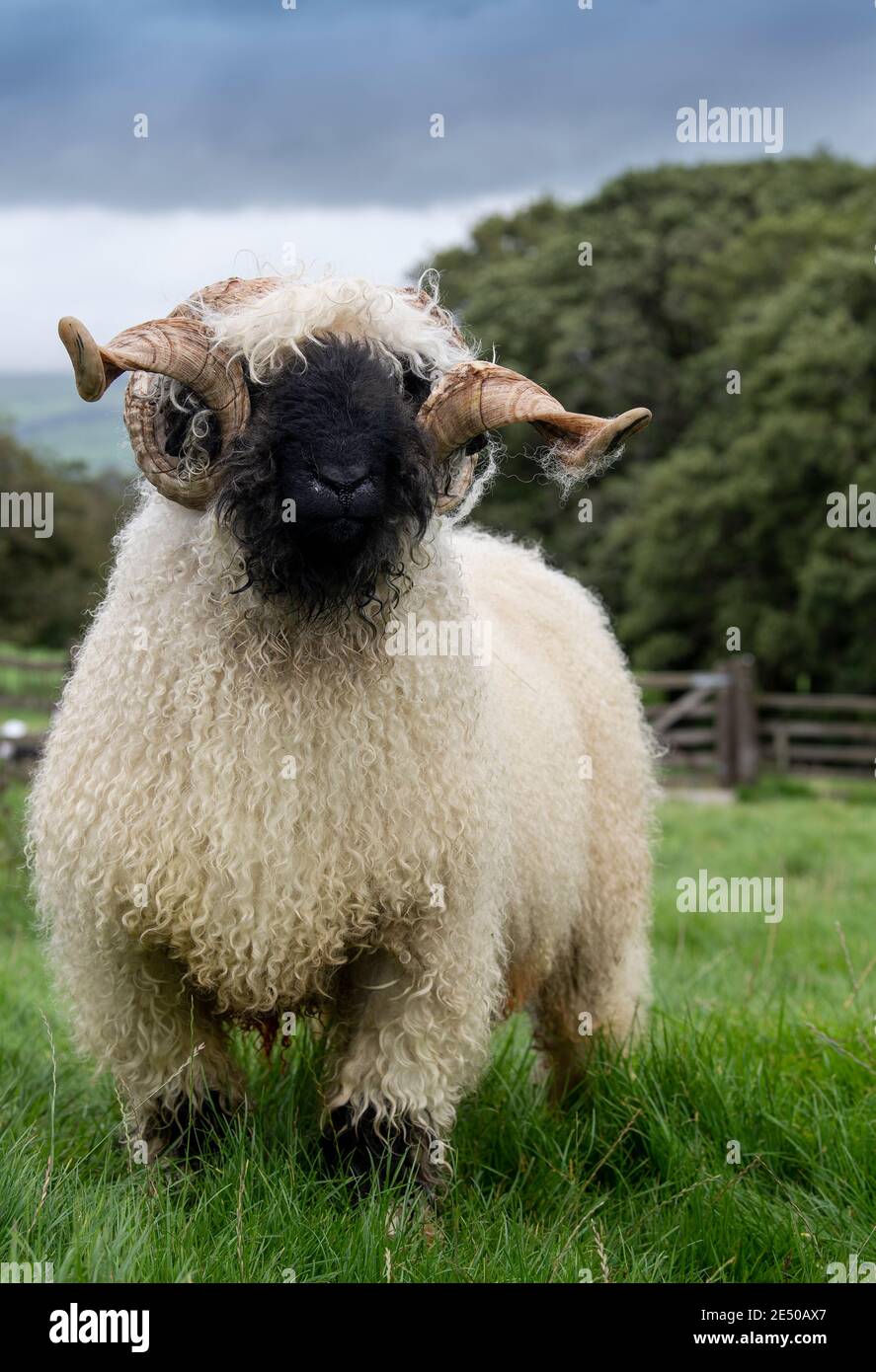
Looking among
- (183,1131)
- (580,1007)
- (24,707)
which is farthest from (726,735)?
(183,1131)

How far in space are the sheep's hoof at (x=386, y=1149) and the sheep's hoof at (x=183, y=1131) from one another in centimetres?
34

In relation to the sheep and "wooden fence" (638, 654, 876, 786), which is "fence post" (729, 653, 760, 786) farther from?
the sheep

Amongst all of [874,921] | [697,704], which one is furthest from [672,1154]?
[697,704]

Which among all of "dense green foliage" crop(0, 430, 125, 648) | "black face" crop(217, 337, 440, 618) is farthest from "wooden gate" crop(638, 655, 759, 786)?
"black face" crop(217, 337, 440, 618)

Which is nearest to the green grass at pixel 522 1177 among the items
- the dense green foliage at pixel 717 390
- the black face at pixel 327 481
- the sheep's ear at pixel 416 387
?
the black face at pixel 327 481

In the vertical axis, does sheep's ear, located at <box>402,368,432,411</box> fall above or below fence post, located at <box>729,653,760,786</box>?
above

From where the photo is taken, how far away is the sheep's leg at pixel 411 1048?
3.74 meters

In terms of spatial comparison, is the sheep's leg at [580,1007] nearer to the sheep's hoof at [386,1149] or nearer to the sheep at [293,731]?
the sheep at [293,731]

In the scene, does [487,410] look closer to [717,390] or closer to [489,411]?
[489,411]

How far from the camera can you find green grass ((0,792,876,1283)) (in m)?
3.24

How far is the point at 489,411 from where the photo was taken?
11.6 feet

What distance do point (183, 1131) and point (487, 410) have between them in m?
2.15
